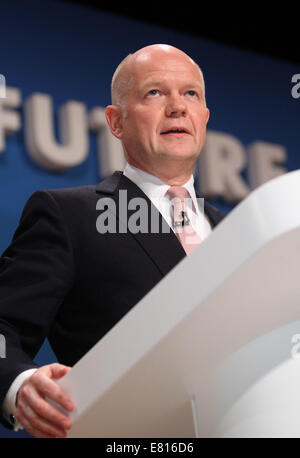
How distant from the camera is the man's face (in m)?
1.42

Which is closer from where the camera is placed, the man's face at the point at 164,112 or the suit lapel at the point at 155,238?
the suit lapel at the point at 155,238

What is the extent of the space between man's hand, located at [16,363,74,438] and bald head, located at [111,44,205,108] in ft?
2.55

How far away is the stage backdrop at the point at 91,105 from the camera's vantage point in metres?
2.55

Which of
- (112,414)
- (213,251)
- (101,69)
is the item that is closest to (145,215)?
(112,414)

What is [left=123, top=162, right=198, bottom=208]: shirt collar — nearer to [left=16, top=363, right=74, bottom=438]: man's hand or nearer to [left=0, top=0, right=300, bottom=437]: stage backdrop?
[left=16, top=363, right=74, bottom=438]: man's hand

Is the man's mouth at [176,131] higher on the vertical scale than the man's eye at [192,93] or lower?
lower

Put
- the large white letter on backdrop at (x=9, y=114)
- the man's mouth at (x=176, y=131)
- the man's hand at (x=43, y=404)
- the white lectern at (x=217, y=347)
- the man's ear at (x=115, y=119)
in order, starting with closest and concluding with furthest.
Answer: the white lectern at (x=217, y=347)
the man's hand at (x=43, y=404)
the man's mouth at (x=176, y=131)
the man's ear at (x=115, y=119)
the large white letter on backdrop at (x=9, y=114)

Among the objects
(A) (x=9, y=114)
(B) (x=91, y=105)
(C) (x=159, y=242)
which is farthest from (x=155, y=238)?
(B) (x=91, y=105)

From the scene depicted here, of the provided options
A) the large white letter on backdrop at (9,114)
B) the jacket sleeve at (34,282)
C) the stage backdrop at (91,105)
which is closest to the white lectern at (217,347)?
the jacket sleeve at (34,282)

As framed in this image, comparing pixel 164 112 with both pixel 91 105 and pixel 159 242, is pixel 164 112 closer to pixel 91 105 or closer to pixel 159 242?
pixel 159 242

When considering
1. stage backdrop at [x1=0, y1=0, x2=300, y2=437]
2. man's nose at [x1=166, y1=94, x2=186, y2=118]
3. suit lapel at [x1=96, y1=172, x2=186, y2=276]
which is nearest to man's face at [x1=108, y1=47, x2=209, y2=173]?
man's nose at [x1=166, y1=94, x2=186, y2=118]

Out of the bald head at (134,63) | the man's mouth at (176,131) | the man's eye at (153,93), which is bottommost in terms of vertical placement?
the man's mouth at (176,131)

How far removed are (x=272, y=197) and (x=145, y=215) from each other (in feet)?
2.45

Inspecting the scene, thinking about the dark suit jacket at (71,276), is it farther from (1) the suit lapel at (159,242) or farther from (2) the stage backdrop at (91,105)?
(2) the stage backdrop at (91,105)
